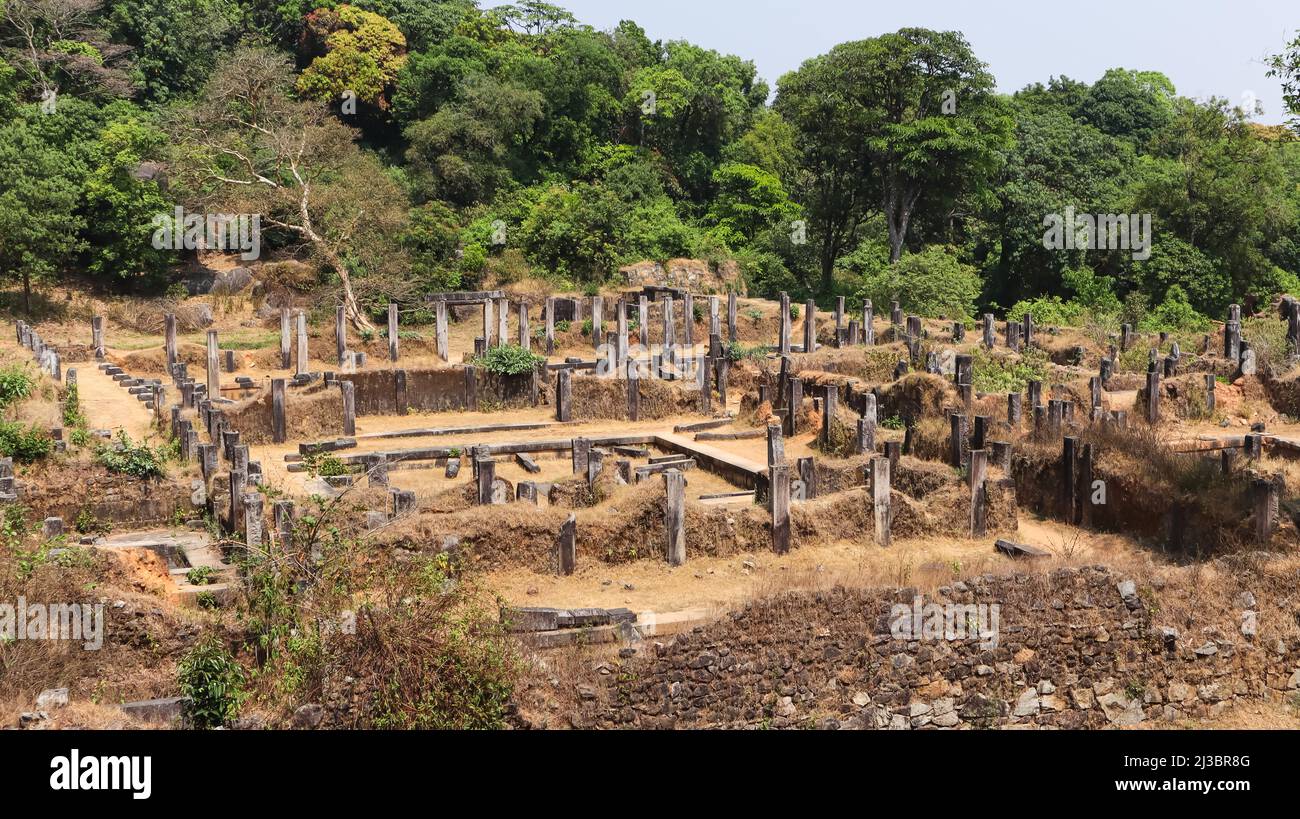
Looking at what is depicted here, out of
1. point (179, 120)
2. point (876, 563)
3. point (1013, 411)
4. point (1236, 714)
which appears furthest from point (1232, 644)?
point (179, 120)

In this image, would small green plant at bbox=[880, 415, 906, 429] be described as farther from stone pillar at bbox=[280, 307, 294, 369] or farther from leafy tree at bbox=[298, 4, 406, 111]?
leafy tree at bbox=[298, 4, 406, 111]

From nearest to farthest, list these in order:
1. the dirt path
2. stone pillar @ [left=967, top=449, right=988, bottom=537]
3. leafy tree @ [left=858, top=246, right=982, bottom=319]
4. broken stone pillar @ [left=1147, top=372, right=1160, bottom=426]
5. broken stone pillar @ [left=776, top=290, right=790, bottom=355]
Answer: stone pillar @ [left=967, top=449, right=988, bottom=537] → the dirt path → broken stone pillar @ [left=1147, top=372, right=1160, bottom=426] → broken stone pillar @ [left=776, top=290, right=790, bottom=355] → leafy tree @ [left=858, top=246, right=982, bottom=319]

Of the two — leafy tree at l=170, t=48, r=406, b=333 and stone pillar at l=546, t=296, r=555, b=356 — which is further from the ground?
leafy tree at l=170, t=48, r=406, b=333

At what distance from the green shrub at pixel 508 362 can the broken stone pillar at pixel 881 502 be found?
14.8 m

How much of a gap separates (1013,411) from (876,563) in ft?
31.9

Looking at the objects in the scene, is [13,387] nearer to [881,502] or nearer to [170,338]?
[170,338]

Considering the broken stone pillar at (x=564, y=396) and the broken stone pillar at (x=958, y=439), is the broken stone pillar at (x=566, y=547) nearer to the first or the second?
the broken stone pillar at (x=958, y=439)

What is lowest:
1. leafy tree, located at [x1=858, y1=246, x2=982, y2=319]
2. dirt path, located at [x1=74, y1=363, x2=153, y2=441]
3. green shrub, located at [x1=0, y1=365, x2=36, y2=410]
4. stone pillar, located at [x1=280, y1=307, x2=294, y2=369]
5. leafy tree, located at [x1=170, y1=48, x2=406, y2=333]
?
dirt path, located at [x1=74, y1=363, x2=153, y2=441]

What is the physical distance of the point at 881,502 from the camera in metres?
19.2

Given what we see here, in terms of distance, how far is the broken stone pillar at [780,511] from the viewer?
725 inches

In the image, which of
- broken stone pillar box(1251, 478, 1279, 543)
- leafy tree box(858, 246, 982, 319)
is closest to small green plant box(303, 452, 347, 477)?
broken stone pillar box(1251, 478, 1279, 543)

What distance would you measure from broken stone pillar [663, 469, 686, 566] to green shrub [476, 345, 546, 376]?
585 inches

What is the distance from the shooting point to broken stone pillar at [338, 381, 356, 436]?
28.3 metres

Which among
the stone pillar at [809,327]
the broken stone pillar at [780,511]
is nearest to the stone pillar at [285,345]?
the stone pillar at [809,327]
